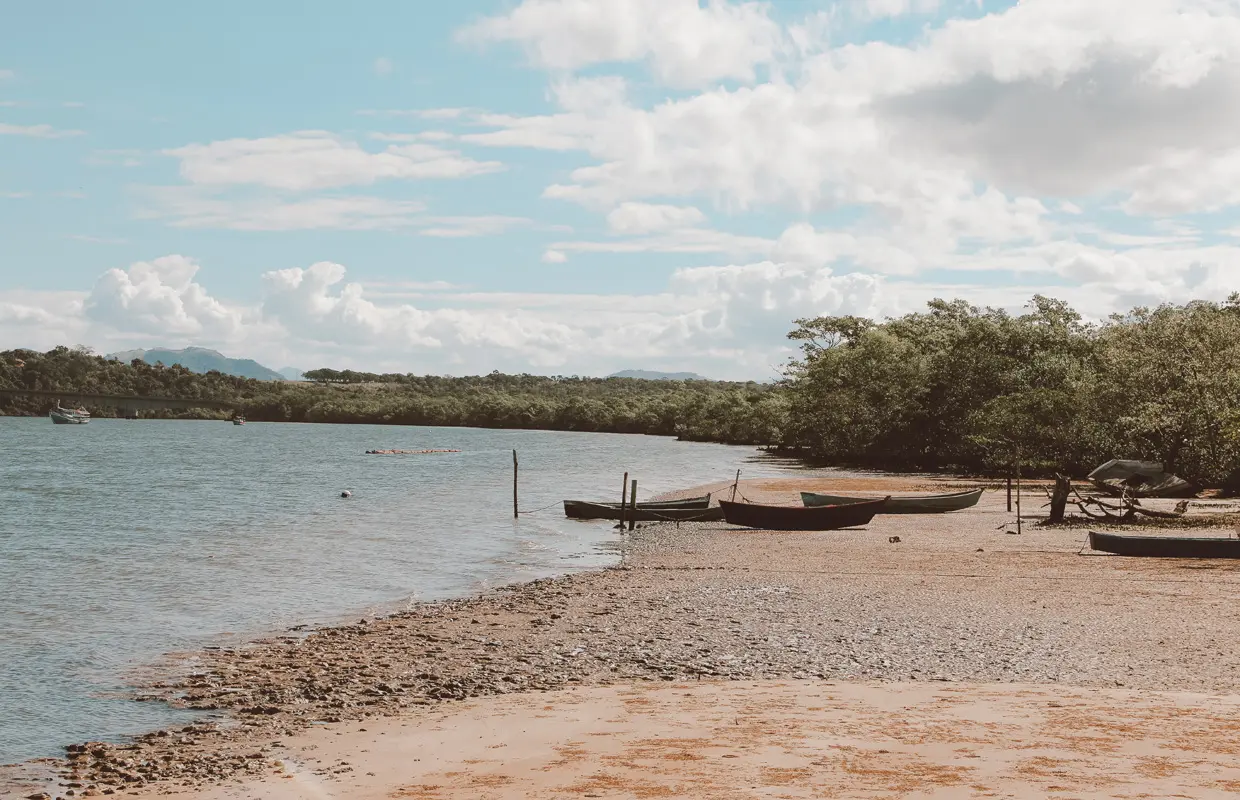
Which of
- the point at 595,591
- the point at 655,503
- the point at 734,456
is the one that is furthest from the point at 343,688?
the point at 734,456

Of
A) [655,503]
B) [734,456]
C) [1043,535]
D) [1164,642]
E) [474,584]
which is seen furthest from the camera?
[734,456]

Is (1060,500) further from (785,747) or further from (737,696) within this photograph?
(785,747)

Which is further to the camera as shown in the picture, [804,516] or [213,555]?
[804,516]

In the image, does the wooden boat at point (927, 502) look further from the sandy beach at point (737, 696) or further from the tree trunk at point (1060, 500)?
the sandy beach at point (737, 696)

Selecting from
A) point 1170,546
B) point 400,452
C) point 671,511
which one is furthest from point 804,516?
point 400,452

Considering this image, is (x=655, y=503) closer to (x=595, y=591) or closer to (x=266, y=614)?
(x=595, y=591)

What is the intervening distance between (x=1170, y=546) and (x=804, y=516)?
13.3 metres

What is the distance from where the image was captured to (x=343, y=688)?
1488 centimetres

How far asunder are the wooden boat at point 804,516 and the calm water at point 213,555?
204 inches

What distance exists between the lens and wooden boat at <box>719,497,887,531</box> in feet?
123

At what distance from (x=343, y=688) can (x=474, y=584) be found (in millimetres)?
11635

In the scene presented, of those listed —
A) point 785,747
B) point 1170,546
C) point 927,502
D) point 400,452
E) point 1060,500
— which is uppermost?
point 1060,500

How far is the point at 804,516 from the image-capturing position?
123 feet

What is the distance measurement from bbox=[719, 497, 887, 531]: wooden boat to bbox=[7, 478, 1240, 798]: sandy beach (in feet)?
42.1
